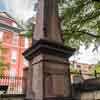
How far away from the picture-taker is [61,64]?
456 centimetres

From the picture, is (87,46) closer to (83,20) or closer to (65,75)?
(83,20)

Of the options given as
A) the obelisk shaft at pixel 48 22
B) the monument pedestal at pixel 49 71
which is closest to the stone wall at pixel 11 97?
the monument pedestal at pixel 49 71

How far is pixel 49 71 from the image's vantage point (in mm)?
4266

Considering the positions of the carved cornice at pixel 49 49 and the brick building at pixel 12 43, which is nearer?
the carved cornice at pixel 49 49

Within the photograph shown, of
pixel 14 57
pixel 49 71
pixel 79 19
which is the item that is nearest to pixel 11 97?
pixel 49 71

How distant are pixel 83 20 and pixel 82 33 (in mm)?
1099

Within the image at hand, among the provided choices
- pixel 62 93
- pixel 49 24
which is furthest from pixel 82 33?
pixel 62 93

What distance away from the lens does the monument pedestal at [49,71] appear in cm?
414

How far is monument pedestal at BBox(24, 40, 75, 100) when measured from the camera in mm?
4135

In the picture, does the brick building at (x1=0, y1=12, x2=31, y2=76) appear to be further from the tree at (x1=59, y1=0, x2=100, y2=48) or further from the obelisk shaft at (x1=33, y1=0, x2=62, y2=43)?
the obelisk shaft at (x1=33, y1=0, x2=62, y2=43)

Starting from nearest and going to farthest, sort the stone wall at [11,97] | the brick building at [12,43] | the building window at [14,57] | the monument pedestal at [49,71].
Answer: the monument pedestal at [49,71]
the stone wall at [11,97]
the brick building at [12,43]
the building window at [14,57]

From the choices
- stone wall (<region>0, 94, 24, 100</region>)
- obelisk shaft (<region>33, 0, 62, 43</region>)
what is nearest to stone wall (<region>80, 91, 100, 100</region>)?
obelisk shaft (<region>33, 0, 62, 43</region>)

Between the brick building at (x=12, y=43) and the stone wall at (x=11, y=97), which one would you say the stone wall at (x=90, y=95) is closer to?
the stone wall at (x=11, y=97)

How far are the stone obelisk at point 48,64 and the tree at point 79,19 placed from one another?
6.06 m
